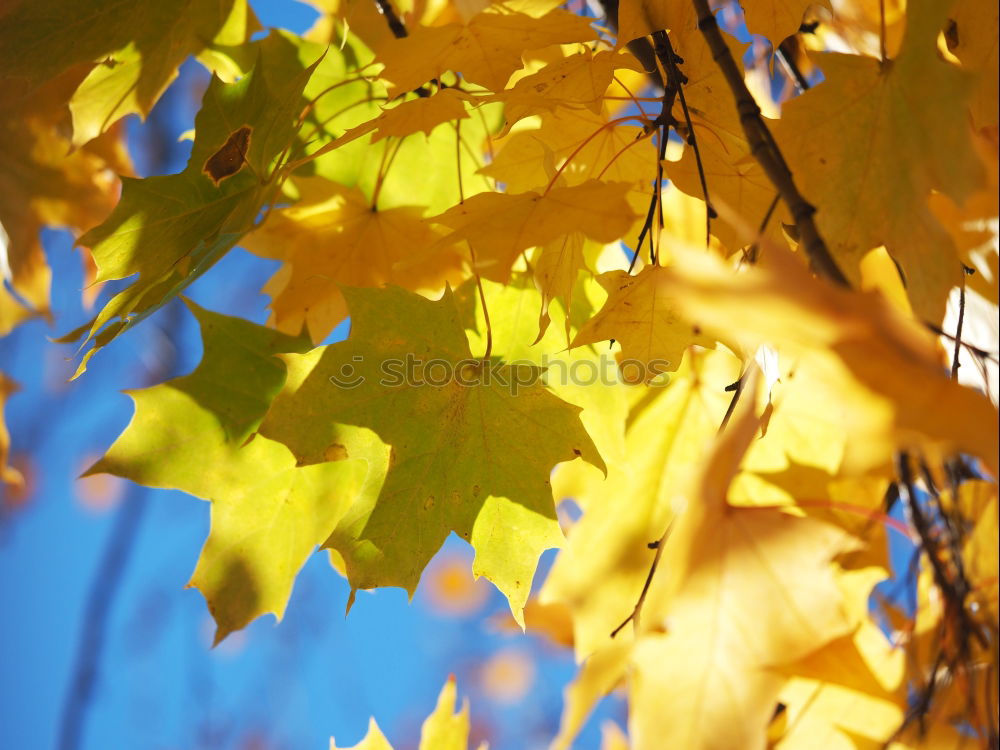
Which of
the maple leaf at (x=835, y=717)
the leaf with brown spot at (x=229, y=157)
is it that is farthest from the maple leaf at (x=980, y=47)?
the leaf with brown spot at (x=229, y=157)

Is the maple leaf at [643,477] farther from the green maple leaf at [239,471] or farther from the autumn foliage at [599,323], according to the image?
the green maple leaf at [239,471]

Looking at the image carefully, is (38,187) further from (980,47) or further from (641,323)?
(980,47)

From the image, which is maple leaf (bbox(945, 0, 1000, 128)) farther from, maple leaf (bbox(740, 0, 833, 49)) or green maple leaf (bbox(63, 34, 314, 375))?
green maple leaf (bbox(63, 34, 314, 375))

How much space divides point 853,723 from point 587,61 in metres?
0.70

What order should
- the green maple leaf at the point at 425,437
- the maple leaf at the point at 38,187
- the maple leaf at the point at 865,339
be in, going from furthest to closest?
the maple leaf at the point at 38,187 < the green maple leaf at the point at 425,437 < the maple leaf at the point at 865,339

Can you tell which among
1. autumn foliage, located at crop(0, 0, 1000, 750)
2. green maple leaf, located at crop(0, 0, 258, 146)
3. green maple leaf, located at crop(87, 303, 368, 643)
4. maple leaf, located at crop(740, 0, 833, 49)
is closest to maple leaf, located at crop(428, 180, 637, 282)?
autumn foliage, located at crop(0, 0, 1000, 750)

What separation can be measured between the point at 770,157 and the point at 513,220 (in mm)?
206

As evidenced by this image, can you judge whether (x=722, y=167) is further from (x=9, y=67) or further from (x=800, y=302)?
(x=9, y=67)

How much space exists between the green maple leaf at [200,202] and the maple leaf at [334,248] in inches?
5.5

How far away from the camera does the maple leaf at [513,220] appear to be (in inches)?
23.5

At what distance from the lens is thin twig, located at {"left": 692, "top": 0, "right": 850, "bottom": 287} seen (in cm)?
47

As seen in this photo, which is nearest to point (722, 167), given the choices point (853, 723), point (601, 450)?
point (601, 450)

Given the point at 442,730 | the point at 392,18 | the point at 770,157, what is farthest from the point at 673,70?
the point at 442,730

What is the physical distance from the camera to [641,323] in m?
0.67
